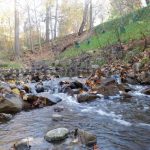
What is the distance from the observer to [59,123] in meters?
6.83

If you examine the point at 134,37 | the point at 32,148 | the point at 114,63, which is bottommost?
the point at 32,148

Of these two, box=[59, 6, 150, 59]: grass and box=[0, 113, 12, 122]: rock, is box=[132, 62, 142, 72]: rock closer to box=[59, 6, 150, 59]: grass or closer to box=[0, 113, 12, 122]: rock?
box=[59, 6, 150, 59]: grass

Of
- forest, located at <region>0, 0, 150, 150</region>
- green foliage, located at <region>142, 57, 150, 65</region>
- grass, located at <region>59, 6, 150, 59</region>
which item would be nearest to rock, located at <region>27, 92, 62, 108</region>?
forest, located at <region>0, 0, 150, 150</region>

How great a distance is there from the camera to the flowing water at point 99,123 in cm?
552

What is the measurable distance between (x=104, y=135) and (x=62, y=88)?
5078 millimetres

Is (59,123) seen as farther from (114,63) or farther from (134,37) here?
(134,37)

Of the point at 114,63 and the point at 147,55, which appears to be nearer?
the point at 147,55

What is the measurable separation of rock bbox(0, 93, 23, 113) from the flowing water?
9.7 inches

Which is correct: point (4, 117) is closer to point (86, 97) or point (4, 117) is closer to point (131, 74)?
point (86, 97)

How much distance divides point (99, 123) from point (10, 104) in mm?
2541

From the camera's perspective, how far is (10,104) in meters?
8.05

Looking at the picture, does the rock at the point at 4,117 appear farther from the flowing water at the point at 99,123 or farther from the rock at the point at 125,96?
the rock at the point at 125,96

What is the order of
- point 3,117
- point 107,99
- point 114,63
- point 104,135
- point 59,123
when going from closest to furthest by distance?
point 104,135 → point 59,123 → point 3,117 → point 107,99 → point 114,63

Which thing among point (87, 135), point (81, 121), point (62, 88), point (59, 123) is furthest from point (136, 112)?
point (62, 88)
